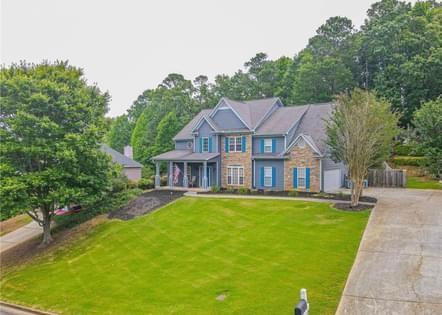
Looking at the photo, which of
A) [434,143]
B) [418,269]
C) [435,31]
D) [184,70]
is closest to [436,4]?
[435,31]

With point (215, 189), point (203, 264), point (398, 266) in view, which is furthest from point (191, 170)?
point (398, 266)

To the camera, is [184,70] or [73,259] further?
[184,70]

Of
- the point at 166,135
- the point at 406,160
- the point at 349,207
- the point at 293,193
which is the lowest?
the point at 349,207

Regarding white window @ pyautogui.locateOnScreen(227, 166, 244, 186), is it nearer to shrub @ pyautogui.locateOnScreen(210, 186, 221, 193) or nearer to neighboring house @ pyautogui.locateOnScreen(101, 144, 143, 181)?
shrub @ pyautogui.locateOnScreen(210, 186, 221, 193)

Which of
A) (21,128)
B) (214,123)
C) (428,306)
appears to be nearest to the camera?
(428,306)

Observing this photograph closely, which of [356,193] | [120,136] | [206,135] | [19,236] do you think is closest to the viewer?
[356,193]

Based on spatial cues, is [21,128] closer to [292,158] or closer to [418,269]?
[292,158]

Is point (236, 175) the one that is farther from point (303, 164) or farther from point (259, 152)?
point (303, 164)
